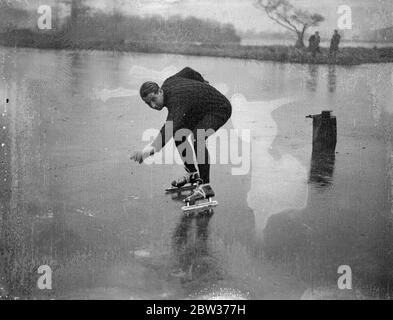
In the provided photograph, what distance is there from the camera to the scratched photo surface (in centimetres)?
511

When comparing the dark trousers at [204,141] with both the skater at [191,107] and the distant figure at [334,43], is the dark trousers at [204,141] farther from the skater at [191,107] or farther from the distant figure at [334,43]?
the distant figure at [334,43]

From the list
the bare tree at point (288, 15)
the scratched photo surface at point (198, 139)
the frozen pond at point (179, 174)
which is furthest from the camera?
the bare tree at point (288, 15)

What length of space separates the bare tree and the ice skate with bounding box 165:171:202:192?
2.43m

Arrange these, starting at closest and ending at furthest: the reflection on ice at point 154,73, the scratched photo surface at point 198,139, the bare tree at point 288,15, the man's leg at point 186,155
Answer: the scratched photo surface at point 198,139 < the man's leg at point 186,155 < the reflection on ice at point 154,73 < the bare tree at point 288,15

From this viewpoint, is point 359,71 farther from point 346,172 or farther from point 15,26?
point 15,26

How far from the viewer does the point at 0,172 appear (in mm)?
6621

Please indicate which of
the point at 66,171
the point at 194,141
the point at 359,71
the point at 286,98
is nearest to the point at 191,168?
the point at 194,141

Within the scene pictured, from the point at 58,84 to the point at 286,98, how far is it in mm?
3188

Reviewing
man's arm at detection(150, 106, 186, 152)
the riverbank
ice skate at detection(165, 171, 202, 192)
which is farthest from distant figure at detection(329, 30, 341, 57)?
ice skate at detection(165, 171, 202, 192)

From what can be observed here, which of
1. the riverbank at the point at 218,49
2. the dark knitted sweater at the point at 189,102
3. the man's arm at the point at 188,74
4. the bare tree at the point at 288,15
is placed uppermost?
the bare tree at the point at 288,15

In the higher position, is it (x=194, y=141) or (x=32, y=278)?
(x=194, y=141)

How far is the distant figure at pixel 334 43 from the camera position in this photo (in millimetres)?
7402

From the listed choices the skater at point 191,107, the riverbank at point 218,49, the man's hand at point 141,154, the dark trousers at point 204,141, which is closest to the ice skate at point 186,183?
the skater at point 191,107

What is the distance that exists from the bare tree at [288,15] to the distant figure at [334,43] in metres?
0.31
